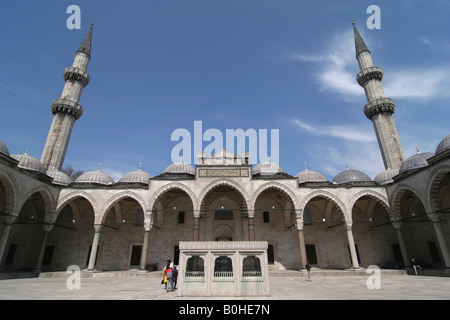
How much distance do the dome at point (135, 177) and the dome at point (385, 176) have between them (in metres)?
18.8

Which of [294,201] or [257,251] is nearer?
[257,251]

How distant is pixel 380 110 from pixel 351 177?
24.6ft

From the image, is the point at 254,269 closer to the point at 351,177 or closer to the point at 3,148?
the point at 3,148

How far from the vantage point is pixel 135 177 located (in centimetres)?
1986

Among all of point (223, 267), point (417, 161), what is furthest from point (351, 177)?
point (223, 267)

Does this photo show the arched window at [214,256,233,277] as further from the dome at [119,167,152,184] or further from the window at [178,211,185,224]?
the dome at [119,167,152,184]

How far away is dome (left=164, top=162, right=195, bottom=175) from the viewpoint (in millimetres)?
20500

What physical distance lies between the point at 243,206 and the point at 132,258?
Answer: 9413mm

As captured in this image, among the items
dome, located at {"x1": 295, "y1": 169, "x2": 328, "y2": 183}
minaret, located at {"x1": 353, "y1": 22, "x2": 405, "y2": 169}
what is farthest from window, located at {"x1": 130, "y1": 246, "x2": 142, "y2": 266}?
minaret, located at {"x1": 353, "y1": 22, "x2": 405, "y2": 169}
